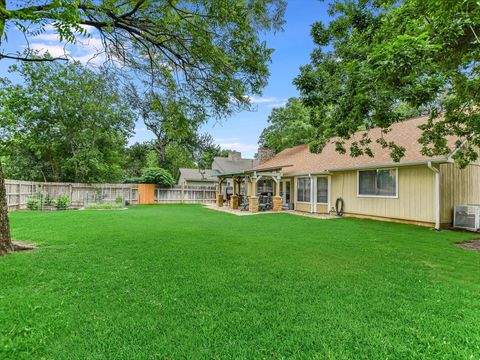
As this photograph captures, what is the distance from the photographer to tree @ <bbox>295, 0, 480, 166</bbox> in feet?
13.8

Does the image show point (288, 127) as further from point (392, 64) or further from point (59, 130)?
point (392, 64)

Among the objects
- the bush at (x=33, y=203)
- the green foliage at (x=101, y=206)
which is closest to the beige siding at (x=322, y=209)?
the green foliage at (x=101, y=206)

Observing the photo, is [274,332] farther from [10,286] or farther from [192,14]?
[192,14]

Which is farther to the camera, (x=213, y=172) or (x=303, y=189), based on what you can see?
(x=213, y=172)

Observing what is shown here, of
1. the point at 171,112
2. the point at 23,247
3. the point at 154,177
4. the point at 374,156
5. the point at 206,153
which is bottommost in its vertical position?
the point at 23,247

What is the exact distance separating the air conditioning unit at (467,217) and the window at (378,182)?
199 centimetres

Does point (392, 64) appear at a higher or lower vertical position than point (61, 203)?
higher

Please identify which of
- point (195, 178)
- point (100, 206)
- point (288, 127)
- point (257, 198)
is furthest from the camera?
point (195, 178)

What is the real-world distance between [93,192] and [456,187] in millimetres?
19233

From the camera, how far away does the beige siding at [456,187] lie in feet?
31.7

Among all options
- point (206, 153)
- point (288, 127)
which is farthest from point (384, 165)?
point (206, 153)

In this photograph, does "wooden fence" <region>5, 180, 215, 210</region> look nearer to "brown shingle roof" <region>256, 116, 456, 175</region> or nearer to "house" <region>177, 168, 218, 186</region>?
"house" <region>177, 168, 218, 186</region>

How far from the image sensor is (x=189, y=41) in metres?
5.00

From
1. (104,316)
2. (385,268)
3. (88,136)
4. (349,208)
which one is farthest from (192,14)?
(88,136)
